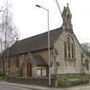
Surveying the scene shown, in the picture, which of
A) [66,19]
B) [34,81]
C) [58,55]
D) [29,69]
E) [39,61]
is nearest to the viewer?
[34,81]

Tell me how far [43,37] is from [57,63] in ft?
32.7

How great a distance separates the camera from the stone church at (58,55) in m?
46.2

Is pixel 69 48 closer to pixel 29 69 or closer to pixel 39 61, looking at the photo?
pixel 39 61

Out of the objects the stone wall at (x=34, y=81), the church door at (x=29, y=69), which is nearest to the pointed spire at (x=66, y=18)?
the church door at (x=29, y=69)

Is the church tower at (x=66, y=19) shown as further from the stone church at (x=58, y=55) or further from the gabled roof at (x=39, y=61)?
the gabled roof at (x=39, y=61)

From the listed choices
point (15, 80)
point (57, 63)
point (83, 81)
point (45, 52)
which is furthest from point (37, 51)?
point (83, 81)

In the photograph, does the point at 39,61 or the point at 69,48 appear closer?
the point at 39,61

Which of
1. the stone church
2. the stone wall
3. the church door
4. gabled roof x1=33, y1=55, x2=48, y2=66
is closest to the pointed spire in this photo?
the stone church

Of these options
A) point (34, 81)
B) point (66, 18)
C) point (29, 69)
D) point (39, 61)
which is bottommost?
point (34, 81)

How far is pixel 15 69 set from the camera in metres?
59.0

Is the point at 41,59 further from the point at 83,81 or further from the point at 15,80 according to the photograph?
the point at 83,81

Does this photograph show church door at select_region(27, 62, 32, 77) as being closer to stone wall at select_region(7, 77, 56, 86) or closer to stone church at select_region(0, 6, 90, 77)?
stone church at select_region(0, 6, 90, 77)

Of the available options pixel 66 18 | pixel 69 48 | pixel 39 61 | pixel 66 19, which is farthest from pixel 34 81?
pixel 66 18

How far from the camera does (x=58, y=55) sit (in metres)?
47.2
